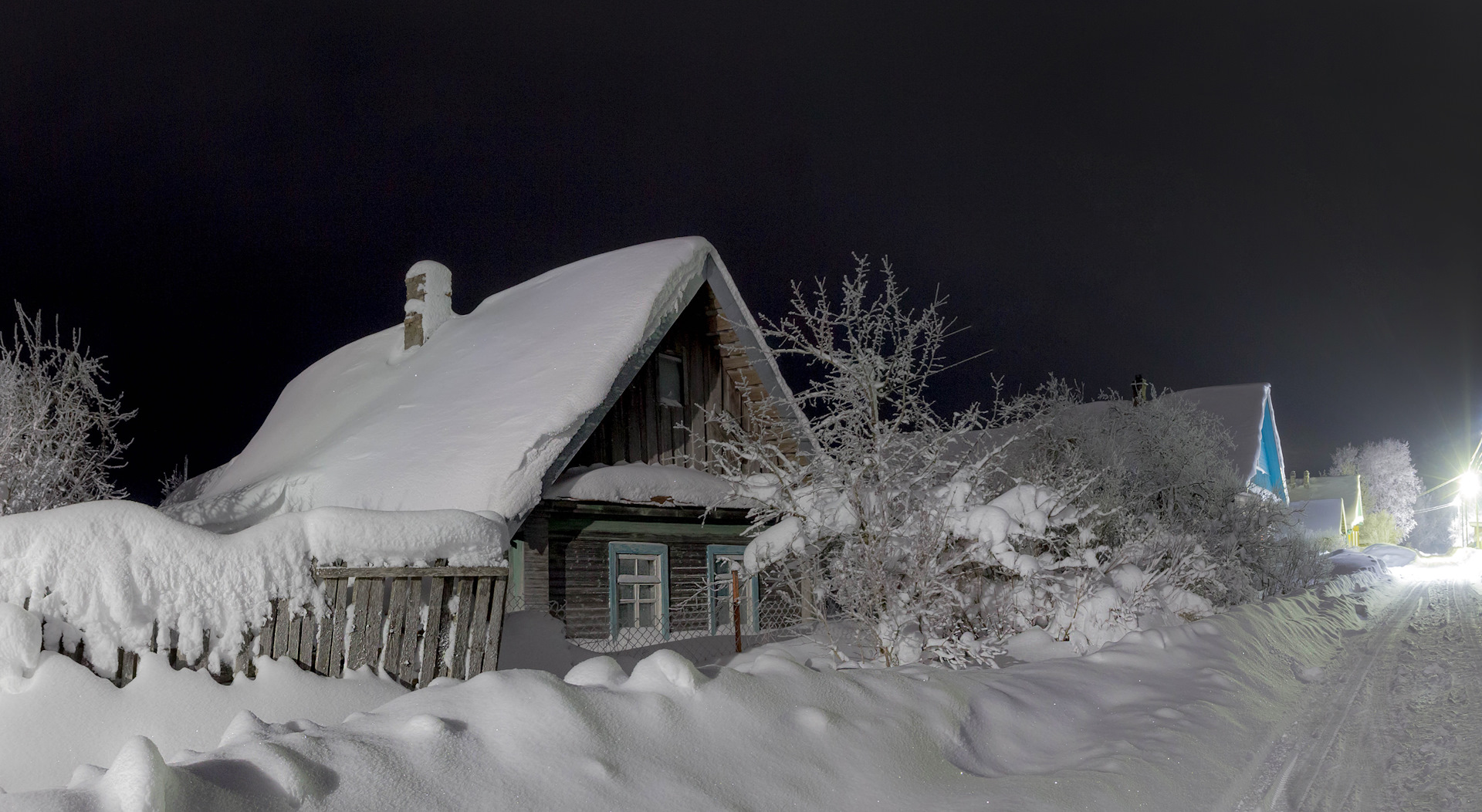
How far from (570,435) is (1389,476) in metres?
81.5

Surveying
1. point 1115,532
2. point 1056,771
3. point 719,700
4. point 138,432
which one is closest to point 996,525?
point 1056,771

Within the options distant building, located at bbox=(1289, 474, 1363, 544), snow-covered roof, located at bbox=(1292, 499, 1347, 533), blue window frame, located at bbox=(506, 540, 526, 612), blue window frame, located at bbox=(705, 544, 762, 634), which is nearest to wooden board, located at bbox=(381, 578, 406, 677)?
blue window frame, located at bbox=(506, 540, 526, 612)

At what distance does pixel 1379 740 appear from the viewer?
605 centimetres

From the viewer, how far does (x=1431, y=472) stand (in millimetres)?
84188

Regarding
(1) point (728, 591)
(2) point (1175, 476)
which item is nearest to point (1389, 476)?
(2) point (1175, 476)

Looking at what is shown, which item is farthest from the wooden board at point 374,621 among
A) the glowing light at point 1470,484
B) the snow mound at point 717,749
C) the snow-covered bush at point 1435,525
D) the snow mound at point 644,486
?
the snow-covered bush at point 1435,525

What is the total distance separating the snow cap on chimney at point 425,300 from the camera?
54.0ft

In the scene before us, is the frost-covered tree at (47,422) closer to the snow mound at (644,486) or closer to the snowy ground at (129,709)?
the snow mound at (644,486)

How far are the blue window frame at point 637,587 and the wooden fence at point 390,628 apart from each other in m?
6.12

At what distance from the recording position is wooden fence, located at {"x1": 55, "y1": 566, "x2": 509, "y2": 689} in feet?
18.8

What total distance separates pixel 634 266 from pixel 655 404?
2026mm

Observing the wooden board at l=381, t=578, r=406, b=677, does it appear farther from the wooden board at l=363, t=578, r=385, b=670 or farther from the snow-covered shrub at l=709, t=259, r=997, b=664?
the snow-covered shrub at l=709, t=259, r=997, b=664

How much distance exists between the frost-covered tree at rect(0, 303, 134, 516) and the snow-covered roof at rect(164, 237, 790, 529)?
138cm

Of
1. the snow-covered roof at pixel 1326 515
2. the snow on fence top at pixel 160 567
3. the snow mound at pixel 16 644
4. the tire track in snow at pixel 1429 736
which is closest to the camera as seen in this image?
the snow mound at pixel 16 644
